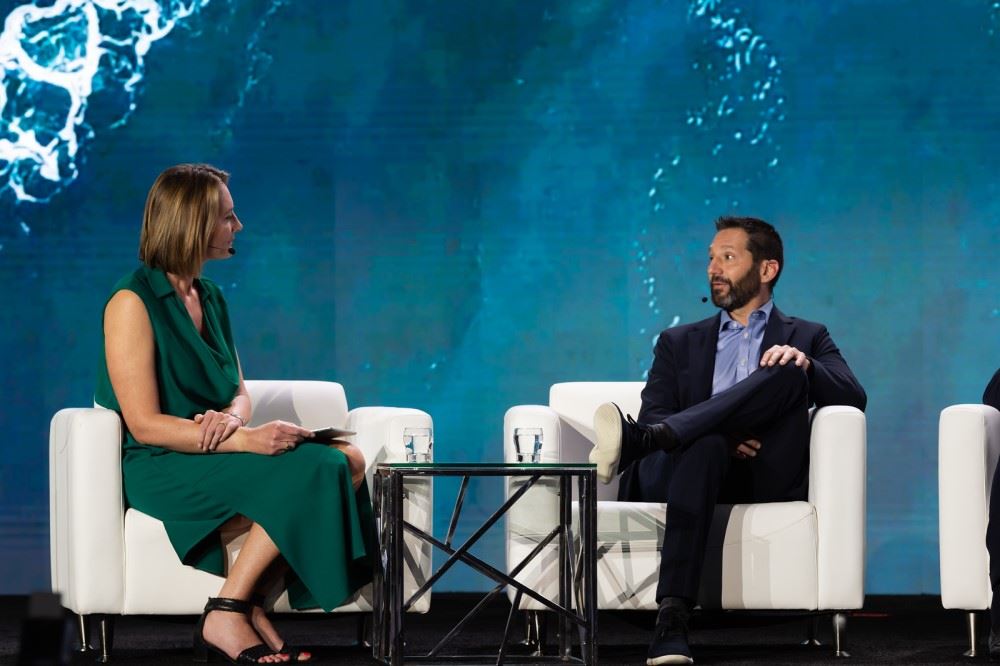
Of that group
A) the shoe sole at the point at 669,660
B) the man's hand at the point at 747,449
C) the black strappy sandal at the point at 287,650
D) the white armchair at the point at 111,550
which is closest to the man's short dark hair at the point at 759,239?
the man's hand at the point at 747,449

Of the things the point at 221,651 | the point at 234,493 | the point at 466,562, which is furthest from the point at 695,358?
the point at 221,651

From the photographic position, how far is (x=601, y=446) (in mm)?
3078

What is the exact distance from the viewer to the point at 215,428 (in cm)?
323

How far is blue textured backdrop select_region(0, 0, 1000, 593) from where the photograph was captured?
15.8 feet

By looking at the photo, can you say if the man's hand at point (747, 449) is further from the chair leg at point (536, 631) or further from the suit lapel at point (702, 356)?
the chair leg at point (536, 631)

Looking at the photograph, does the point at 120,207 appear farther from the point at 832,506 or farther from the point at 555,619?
the point at 832,506

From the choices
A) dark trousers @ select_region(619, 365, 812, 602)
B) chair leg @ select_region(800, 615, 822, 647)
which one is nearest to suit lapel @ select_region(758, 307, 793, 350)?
dark trousers @ select_region(619, 365, 812, 602)

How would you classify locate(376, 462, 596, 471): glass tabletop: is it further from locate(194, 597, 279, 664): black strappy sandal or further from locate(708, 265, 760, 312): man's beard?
locate(708, 265, 760, 312): man's beard

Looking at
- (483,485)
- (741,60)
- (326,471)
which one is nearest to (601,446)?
(326,471)

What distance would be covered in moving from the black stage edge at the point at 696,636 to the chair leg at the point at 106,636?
0.03m

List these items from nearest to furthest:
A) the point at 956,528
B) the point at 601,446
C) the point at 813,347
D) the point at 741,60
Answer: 1. the point at 601,446
2. the point at 956,528
3. the point at 813,347
4. the point at 741,60

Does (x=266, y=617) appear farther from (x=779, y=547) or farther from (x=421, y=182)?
(x=421, y=182)

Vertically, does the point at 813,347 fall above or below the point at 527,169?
below

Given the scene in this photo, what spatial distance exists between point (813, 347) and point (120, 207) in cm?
247
